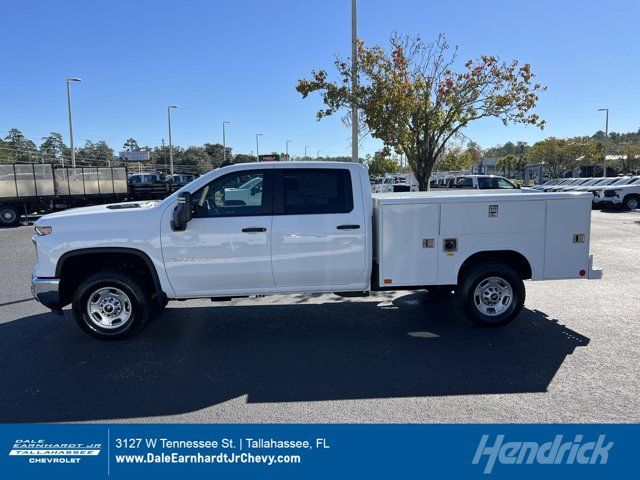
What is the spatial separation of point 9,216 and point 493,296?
20.1 m

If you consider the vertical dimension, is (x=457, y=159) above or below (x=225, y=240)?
above

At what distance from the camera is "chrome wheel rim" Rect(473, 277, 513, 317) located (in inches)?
228

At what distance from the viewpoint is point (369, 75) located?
10.9m

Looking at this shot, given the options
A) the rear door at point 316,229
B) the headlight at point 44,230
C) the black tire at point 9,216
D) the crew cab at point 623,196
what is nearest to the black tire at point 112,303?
the headlight at point 44,230

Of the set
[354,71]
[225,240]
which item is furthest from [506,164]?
[225,240]

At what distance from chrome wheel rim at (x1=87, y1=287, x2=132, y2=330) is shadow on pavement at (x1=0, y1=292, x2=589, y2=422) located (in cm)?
25

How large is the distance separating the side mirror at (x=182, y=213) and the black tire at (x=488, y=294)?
3.33m

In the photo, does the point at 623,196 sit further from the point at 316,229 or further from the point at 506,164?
the point at 506,164

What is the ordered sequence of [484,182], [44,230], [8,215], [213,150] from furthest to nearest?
[213,150] → [484,182] → [8,215] → [44,230]

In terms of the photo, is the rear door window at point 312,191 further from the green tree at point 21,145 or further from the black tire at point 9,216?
the green tree at point 21,145

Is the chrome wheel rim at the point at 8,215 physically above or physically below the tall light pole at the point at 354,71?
below

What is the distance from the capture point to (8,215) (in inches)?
759

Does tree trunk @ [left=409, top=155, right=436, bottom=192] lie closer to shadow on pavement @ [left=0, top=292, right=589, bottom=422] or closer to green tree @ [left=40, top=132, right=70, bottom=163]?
shadow on pavement @ [left=0, top=292, right=589, bottom=422]

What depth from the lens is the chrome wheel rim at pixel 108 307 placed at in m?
5.46
